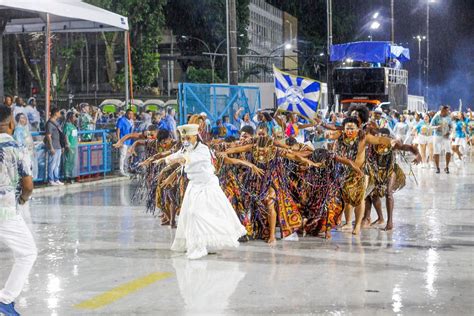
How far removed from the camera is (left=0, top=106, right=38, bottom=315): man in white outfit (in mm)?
6684

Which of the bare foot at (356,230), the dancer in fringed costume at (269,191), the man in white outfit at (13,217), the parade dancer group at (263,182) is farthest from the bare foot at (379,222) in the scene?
the man in white outfit at (13,217)

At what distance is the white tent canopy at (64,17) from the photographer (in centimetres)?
1877

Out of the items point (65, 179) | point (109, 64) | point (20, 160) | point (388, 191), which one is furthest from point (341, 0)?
point (20, 160)

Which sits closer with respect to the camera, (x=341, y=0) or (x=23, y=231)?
(x=23, y=231)

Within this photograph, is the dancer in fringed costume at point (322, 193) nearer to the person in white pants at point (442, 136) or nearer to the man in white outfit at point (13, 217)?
the man in white outfit at point (13, 217)

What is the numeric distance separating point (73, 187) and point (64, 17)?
188 inches

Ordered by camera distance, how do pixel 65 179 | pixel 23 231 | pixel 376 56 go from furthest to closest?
pixel 376 56 < pixel 65 179 < pixel 23 231

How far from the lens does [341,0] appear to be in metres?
78.6

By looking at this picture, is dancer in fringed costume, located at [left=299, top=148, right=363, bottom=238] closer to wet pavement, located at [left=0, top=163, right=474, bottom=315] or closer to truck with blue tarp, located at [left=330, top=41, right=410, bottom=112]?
wet pavement, located at [left=0, top=163, right=474, bottom=315]

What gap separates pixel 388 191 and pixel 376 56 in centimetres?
2707

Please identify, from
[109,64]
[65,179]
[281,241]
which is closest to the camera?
[281,241]

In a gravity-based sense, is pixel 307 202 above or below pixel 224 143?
below

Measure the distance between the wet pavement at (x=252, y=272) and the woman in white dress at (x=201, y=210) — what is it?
20cm

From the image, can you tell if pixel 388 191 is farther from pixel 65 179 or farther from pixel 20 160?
pixel 65 179
